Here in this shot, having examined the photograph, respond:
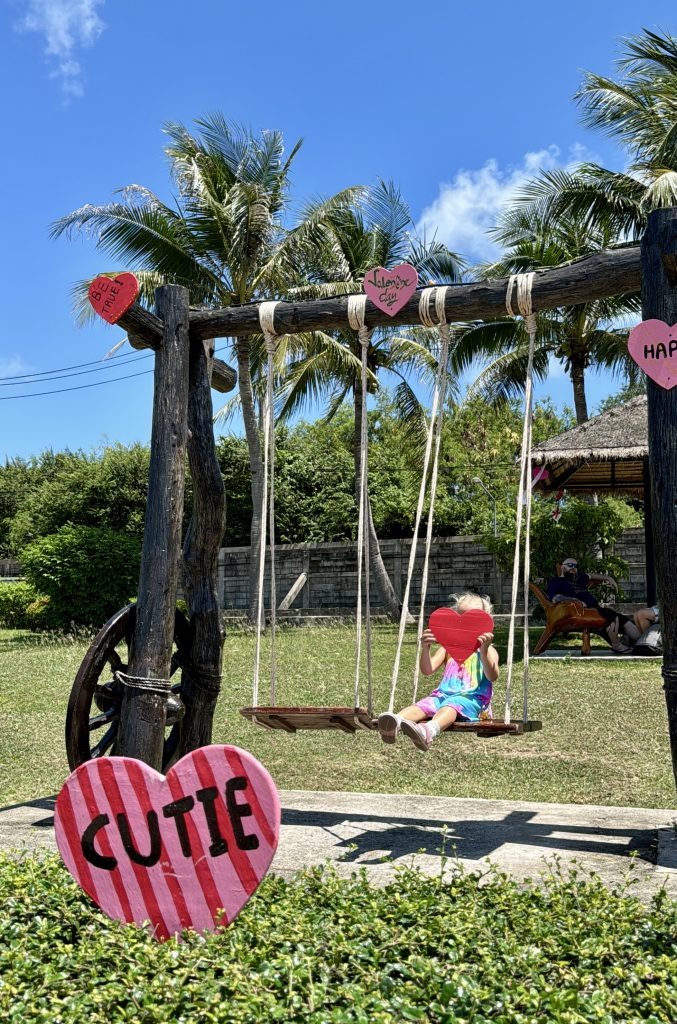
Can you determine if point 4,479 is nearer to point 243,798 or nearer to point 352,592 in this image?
point 352,592

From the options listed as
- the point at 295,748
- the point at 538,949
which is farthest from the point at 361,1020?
the point at 295,748

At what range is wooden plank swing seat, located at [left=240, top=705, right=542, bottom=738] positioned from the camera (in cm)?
426

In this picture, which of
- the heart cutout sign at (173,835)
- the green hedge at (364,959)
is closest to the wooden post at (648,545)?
the green hedge at (364,959)

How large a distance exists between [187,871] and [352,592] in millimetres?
17855

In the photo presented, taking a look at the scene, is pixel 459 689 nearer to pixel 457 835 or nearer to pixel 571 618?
pixel 457 835

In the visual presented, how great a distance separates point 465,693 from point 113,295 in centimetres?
278

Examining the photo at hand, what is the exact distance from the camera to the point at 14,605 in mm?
22172

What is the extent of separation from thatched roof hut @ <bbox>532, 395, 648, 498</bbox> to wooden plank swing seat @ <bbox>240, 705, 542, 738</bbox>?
947cm

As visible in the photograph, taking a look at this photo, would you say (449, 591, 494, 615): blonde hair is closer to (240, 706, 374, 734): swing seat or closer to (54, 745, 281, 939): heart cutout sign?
(240, 706, 374, 734): swing seat

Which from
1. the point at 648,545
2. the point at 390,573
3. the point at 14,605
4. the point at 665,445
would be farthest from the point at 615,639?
the point at 14,605

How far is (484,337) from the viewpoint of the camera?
18016mm

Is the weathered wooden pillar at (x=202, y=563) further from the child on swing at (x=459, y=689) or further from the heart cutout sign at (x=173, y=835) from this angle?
the heart cutout sign at (x=173, y=835)

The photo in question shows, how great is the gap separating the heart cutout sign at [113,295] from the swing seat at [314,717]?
1.97 meters

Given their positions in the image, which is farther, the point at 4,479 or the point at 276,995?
the point at 4,479
